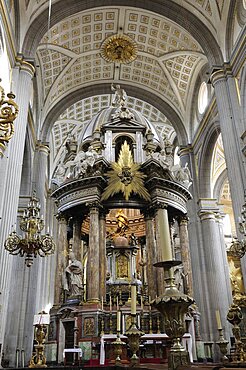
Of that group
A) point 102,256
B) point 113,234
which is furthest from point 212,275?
point 102,256

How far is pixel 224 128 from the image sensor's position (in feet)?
38.8

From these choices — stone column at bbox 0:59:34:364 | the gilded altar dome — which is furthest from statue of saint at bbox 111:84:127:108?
stone column at bbox 0:59:34:364

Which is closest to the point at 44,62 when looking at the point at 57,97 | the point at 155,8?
the point at 57,97

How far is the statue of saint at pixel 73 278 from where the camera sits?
11695 millimetres

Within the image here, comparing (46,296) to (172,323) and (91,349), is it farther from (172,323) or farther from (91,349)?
(172,323)

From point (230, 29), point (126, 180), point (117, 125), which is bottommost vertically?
point (126, 180)

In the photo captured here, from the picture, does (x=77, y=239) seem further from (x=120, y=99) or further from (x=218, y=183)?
(x=218, y=183)

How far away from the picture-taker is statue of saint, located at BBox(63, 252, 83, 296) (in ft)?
38.4

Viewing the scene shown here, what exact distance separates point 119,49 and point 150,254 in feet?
32.2

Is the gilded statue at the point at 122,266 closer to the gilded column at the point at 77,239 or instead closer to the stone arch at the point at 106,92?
the gilded column at the point at 77,239

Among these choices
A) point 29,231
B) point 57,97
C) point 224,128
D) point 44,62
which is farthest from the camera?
point 57,97

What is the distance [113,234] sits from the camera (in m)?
16.3

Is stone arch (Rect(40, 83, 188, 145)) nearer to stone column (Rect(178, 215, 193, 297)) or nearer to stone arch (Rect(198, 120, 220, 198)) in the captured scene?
stone arch (Rect(198, 120, 220, 198))

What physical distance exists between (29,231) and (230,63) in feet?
29.1
